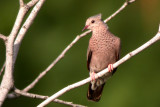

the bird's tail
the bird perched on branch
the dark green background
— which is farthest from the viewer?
the dark green background

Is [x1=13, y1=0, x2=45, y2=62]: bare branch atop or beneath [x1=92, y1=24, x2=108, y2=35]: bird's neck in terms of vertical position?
atop

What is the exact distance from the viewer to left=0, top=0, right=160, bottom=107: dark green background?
26.3ft

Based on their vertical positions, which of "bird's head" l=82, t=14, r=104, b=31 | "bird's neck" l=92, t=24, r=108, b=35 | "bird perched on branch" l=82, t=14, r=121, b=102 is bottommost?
"bird perched on branch" l=82, t=14, r=121, b=102

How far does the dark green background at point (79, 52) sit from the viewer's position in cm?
803

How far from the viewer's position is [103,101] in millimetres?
7746

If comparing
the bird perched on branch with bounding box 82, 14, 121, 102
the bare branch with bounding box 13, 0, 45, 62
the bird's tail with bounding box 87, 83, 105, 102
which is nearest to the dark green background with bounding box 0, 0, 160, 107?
the bird's tail with bounding box 87, 83, 105, 102

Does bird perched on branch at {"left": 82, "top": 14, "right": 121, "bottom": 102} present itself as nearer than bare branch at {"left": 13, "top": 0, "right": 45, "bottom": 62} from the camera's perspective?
No

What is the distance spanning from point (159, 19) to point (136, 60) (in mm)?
852

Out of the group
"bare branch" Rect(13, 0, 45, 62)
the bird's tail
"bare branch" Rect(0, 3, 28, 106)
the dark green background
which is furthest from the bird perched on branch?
the dark green background

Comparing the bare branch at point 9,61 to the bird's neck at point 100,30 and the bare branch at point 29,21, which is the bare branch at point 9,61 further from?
the bird's neck at point 100,30

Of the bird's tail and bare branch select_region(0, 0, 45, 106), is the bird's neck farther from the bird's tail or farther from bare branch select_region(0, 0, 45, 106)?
bare branch select_region(0, 0, 45, 106)

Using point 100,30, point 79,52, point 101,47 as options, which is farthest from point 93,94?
point 79,52

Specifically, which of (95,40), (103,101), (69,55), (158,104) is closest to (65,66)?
(69,55)

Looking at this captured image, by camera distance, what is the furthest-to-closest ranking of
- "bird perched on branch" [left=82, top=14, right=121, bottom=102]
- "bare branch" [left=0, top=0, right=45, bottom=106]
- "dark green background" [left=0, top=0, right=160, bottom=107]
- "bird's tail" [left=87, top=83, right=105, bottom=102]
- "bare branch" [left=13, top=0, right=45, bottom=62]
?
1. "dark green background" [left=0, top=0, right=160, bottom=107]
2. "bird's tail" [left=87, top=83, right=105, bottom=102]
3. "bird perched on branch" [left=82, top=14, right=121, bottom=102]
4. "bare branch" [left=13, top=0, right=45, bottom=62]
5. "bare branch" [left=0, top=0, right=45, bottom=106]
